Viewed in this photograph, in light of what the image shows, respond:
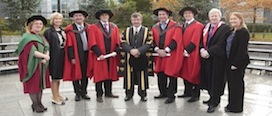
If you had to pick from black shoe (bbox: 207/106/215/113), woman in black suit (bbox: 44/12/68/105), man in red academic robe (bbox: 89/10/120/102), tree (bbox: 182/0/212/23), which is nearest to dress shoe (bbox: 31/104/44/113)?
woman in black suit (bbox: 44/12/68/105)

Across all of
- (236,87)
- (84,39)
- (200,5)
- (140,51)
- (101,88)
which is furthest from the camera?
(200,5)

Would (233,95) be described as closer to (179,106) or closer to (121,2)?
(179,106)

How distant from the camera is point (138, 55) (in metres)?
5.77

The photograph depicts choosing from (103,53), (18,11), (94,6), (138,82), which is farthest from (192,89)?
(18,11)

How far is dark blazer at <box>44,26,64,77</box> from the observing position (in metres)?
5.59

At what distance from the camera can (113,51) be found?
609 centimetres

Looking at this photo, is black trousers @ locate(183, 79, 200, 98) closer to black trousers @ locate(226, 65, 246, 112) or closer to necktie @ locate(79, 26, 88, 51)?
black trousers @ locate(226, 65, 246, 112)

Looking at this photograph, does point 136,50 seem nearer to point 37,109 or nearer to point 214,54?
point 214,54

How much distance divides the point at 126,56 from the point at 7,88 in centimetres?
358

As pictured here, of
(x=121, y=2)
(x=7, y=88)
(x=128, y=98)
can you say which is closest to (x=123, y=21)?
(x=121, y=2)

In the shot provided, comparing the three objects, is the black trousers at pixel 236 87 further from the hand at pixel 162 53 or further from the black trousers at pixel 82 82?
the black trousers at pixel 82 82

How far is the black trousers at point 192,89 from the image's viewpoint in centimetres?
621

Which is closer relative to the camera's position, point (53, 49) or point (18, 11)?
point (53, 49)

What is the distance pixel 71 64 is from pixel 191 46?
234 cm
